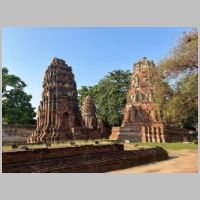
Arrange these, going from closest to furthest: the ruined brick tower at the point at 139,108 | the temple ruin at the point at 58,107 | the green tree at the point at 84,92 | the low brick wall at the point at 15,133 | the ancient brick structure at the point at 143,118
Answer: the temple ruin at the point at 58,107, the ancient brick structure at the point at 143,118, the ruined brick tower at the point at 139,108, the low brick wall at the point at 15,133, the green tree at the point at 84,92

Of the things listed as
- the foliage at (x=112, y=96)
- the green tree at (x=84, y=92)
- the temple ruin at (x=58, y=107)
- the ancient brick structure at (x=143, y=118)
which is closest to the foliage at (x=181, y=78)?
the ancient brick structure at (x=143, y=118)

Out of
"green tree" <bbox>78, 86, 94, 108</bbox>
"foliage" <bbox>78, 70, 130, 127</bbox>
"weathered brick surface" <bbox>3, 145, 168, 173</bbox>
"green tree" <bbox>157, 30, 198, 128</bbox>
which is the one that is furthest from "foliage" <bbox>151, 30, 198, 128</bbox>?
"green tree" <bbox>78, 86, 94, 108</bbox>

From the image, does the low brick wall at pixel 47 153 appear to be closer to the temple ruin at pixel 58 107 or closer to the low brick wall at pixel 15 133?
the temple ruin at pixel 58 107

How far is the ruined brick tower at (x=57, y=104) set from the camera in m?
28.9

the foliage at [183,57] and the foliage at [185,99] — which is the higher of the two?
the foliage at [183,57]

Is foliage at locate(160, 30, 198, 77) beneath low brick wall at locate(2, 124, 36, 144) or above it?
above

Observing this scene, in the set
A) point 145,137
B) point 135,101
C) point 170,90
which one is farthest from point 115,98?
point 170,90

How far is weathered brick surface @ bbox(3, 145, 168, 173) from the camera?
9.20 meters

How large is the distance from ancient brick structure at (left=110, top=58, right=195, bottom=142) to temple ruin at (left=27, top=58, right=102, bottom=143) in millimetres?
4884

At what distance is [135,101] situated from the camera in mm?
34188

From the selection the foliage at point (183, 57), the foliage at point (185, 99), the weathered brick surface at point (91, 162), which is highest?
the foliage at point (183, 57)

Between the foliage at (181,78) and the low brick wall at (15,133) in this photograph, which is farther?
the low brick wall at (15,133)

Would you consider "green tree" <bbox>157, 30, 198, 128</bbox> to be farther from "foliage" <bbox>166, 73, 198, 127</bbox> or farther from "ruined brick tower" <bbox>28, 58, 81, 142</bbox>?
"ruined brick tower" <bbox>28, 58, 81, 142</bbox>

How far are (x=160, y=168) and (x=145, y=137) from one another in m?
18.8
